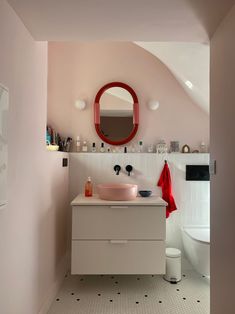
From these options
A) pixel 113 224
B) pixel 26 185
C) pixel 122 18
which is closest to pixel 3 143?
pixel 26 185

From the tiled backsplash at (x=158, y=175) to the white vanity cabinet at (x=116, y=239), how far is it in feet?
1.90

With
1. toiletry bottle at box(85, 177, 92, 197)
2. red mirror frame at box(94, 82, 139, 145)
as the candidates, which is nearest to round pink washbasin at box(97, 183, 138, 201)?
toiletry bottle at box(85, 177, 92, 197)

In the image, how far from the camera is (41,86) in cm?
179

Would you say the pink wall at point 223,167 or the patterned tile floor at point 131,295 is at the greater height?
the pink wall at point 223,167

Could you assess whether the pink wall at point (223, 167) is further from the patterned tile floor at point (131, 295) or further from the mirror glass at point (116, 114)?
the mirror glass at point (116, 114)

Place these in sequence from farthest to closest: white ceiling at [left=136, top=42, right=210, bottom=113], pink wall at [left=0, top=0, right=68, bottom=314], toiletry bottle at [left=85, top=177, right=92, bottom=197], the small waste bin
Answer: toiletry bottle at [left=85, top=177, right=92, bottom=197] → the small waste bin → white ceiling at [left=136, top=42, right=210, bottom=113] → pink wall at [left=0, top=0, right=68, bottom=314]

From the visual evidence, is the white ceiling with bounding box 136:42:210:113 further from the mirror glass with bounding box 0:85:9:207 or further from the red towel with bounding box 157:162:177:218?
the mirror glass with bounding box 0:85:9:207

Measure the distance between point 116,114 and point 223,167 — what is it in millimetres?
1552

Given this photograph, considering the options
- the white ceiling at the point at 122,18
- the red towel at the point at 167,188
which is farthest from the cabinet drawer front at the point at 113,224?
the white ceiling at the point at 122,18

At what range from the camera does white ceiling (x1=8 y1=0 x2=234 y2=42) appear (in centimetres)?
123

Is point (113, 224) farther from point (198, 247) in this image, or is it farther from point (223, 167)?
point (223, 167)

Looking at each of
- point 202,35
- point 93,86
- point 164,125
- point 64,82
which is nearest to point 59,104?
point 64,82

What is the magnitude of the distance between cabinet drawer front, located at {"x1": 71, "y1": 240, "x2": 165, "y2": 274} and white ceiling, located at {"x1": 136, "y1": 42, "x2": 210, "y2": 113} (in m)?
1.40

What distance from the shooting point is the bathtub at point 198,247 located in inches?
83.4
